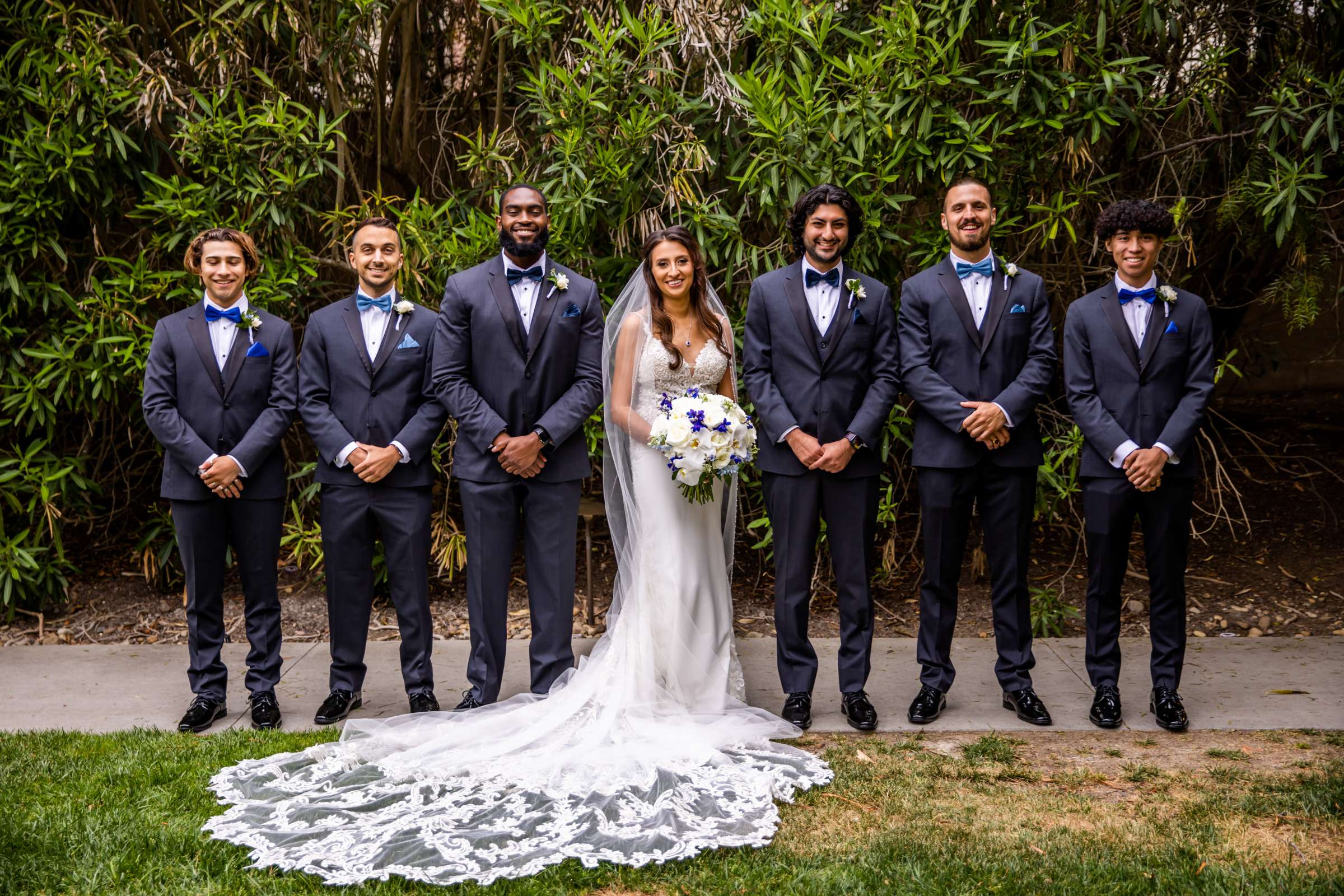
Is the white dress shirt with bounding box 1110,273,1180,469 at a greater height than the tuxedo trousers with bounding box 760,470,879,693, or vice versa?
the white dress shirt with bounding box 1110,273,1180,469

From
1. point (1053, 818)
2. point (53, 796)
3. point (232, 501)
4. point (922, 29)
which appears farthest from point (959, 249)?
point (53, 796)

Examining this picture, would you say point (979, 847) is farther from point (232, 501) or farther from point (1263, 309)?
point (1263, 309)

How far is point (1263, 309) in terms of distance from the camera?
28.2ft

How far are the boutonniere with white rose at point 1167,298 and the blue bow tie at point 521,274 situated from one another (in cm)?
238

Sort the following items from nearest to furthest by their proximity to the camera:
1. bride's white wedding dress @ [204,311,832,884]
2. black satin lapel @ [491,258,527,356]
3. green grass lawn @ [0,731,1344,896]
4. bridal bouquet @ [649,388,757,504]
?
green grass lawn @ [0,731,1344,896], bride's white wedding dress @ [204,311,832,884], bridal bouquet @ [649,388,757,504], black satin lapel @ [491,258,527,356]

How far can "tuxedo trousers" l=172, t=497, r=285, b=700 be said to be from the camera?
4.54 m

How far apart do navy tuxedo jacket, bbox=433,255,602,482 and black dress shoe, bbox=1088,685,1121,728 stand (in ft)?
7.23

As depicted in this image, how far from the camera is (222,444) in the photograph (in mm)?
4516

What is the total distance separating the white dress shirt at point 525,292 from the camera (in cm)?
453

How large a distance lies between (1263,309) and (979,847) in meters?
6.69

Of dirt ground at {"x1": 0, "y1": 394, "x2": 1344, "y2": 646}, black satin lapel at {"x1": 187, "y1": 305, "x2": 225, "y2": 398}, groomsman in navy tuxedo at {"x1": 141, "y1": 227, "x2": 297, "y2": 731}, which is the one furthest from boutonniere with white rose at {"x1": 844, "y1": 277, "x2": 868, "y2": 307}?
black satin lapel at {"x1": 187, "y1": 305, "x2": 225, "y2": 398}

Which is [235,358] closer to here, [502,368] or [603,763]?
[502,368]

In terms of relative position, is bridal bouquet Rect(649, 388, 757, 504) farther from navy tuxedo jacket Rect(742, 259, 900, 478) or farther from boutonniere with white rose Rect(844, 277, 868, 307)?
boutonniere with white rose Rect(844, 277, 868, 307)

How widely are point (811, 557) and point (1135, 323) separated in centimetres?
153
